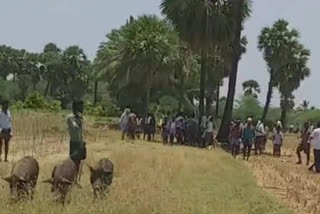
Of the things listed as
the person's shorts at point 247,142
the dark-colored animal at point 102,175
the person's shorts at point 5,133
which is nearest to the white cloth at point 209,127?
the person's shorts at point 247,142

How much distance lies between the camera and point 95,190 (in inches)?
463

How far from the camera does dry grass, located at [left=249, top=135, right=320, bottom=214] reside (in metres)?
14.1

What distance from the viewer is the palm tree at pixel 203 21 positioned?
3341 cm

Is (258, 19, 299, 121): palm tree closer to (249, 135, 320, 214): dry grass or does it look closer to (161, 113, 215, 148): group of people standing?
(161, 113, 215, 148): group of people standing

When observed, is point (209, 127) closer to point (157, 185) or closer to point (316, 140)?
point (316, 140)

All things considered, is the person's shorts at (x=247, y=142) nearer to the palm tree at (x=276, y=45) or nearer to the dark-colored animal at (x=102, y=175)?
the dark-colored animal at (x=102, y=175)

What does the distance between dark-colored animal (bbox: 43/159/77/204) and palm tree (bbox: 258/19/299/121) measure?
43.8 metres

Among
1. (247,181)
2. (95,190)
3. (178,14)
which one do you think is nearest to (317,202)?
(247,181)

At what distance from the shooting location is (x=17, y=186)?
10.9 m

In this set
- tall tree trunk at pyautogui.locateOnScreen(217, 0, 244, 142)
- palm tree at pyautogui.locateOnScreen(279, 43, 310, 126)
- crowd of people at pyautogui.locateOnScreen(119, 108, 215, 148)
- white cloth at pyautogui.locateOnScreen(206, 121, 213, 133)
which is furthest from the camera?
palm tree at pyautogui.locateOnScreen(279, 43, 310, 126)

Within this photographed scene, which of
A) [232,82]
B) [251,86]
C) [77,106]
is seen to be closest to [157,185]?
[77,106]

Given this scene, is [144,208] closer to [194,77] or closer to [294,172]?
[294,172]

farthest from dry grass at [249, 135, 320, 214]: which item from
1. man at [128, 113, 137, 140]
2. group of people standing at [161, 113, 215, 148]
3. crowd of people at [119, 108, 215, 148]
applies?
man at [128, 113, 137, 140]

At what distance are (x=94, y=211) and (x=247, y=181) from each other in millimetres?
8006
